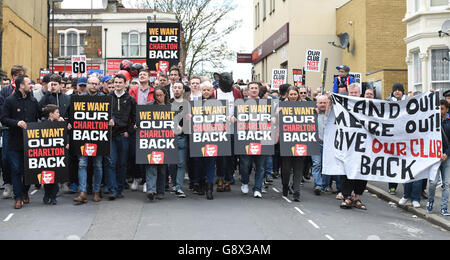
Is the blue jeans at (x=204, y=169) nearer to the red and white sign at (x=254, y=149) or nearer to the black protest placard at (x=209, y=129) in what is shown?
the black protest placard at (x=209, y=129)

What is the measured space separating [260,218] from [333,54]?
2501cm

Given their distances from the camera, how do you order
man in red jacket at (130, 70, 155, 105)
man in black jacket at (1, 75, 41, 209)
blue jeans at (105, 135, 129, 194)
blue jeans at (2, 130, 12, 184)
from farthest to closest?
man in red jacket at (130, 70, 155, 105)
blue jeans at (2, 130, 12, 184)
blue jeans at (105, 135, 129, 194)
man in black jacket at (1, 75, 41, 209)

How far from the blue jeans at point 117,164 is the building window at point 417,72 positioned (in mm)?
15331

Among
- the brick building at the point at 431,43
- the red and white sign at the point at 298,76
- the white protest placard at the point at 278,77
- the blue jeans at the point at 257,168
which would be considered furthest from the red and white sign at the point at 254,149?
the brick building at the point at 431,43

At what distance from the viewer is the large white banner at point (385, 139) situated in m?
9.99

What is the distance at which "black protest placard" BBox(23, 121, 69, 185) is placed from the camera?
32.7ft

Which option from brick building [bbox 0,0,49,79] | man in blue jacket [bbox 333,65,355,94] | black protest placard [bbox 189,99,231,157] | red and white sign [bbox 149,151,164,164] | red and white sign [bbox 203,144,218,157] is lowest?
red and white sign [bbox 149,151,164,164]

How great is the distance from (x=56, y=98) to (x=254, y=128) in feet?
11.9

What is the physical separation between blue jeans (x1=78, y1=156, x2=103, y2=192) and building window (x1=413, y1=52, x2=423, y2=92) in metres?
15.9

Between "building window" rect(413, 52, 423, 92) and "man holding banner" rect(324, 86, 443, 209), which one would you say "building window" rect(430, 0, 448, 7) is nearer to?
"building window" rect(413, 52, 423, 92)

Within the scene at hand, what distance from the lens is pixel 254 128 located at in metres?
11.2

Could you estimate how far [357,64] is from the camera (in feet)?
97.8

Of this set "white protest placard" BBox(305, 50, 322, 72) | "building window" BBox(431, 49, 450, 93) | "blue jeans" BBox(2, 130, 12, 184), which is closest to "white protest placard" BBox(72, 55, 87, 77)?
"white protest placard" BBox(305, 50, 322, 72)

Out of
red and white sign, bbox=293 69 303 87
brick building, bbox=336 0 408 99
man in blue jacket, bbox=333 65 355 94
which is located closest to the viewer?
man in blue jacket, bbox=333 65 355 94
